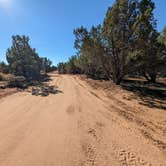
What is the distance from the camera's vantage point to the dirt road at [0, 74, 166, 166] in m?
3.20

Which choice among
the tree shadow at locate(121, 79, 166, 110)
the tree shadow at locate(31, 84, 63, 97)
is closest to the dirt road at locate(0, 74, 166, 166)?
the tree shadow at locate(121, 79, 166, 110)

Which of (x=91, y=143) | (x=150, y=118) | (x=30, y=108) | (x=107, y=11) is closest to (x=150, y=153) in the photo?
(x=91, y=143)

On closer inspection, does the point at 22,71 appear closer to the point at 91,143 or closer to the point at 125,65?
the point at 125,65

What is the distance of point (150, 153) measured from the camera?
138 inches

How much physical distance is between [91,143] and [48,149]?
3.86ft

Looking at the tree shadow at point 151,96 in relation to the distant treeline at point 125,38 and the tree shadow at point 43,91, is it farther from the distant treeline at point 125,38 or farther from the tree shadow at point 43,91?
the tree shadow at point 43,91

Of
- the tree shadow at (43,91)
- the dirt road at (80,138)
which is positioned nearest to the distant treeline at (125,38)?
the tree shadow at (43,91)

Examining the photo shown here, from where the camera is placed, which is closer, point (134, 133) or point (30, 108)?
point (134, 133)

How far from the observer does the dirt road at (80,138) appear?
10.5ft

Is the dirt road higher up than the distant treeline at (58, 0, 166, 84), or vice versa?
the distant treeline at (58, 0, 166, 84)

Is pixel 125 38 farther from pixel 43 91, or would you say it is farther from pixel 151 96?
pixel 43 91

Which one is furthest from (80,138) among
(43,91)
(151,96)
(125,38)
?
(125,38)

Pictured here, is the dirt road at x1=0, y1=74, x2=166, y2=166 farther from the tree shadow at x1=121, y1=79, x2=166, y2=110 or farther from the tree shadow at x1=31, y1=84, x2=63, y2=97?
the tree shadow at x1=31, y1=84, x2=63, y2=97

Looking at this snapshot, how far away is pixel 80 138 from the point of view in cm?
417
